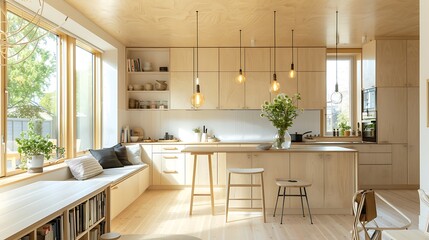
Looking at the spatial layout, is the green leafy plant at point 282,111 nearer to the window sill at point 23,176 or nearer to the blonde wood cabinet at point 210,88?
the blonde wood cabinet at point 210,88

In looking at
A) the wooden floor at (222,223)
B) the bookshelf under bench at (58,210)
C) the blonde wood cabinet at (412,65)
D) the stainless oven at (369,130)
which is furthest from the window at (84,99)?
the blonde wood cabinet at (412,65)

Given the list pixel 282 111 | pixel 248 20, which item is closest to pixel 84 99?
pixel 248 20

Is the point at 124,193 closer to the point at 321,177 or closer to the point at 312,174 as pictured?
the point at 312,174

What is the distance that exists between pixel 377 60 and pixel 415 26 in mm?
938

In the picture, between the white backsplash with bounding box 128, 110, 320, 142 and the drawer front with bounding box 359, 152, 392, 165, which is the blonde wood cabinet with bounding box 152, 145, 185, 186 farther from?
the drawer front with bounding box 359, 152, 392, 165

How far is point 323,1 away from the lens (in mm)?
4391

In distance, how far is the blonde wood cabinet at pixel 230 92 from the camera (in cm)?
703

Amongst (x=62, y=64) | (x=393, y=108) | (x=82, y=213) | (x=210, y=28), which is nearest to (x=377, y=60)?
(x=393, y=108)

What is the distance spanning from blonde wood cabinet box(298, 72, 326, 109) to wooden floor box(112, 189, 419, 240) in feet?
7.42

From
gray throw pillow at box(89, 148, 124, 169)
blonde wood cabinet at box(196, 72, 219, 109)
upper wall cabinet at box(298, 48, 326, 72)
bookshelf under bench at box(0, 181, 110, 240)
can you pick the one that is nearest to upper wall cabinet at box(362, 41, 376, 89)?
upper wall cabinet at box(298, 48, 326, 72)

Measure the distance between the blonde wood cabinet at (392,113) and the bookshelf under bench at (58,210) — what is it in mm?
5307

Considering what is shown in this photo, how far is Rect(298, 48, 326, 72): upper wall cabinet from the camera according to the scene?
701cm

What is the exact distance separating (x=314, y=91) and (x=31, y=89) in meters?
4.99

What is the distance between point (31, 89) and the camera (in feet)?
14.1
